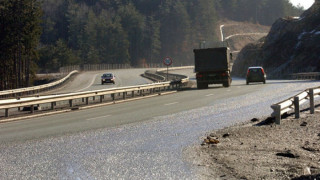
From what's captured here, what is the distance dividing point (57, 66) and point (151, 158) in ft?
443

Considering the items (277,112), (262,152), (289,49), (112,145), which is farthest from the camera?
(289,49)

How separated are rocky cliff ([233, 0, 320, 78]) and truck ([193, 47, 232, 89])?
33.6 meters

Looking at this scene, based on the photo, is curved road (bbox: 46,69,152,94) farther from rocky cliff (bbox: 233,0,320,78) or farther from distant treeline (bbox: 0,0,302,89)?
distant treeline (bbox: 0,0,302,89)

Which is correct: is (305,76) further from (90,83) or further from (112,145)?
(112,145)

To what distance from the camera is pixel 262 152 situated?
34.5 feet

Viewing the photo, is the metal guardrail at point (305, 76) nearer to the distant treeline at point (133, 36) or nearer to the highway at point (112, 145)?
the highway at point (112, 145)

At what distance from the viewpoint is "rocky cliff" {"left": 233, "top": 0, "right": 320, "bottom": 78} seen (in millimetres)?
75194

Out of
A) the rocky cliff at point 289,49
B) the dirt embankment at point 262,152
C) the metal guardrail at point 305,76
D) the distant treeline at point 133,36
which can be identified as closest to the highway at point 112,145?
the dirt embankment at point 262,152

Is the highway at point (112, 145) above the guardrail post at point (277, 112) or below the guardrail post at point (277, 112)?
below

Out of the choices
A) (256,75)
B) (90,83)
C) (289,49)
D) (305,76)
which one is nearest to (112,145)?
(256,75)

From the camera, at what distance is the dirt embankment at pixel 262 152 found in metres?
8.33

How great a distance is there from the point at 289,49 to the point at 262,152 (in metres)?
74.0

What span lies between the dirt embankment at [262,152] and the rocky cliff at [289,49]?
58956mm

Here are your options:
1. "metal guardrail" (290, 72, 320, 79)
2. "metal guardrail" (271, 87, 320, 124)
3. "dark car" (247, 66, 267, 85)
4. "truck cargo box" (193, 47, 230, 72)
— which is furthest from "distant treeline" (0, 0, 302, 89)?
"metal guardrail" (271, 87, 320, 124)
